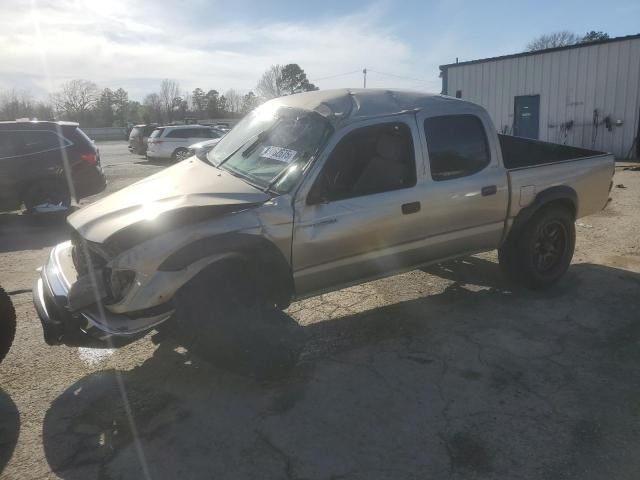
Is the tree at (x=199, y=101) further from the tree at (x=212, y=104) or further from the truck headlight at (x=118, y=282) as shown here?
the truck headlight at (x=118, y=282)

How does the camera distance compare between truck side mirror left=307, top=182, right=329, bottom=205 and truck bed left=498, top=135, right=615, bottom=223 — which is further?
truck bed left=498, top=135, right=615, bottom=223

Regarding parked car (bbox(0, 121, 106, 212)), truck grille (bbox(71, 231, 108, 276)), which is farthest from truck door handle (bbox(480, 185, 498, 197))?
parked car (bbox(0, 121, 106, 212))

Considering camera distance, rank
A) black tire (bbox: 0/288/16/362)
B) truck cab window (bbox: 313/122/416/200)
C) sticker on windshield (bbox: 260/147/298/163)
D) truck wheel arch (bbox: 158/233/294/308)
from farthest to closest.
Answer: sticker on windshield (bbox: 260/147/298/163), truck cab window (bbox: 313/122/416/200), black tire (bbox: 0/288/16/362), truck wheel arch (bbox: 158/233/294/308)

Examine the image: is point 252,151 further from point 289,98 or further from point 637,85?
point 637,85

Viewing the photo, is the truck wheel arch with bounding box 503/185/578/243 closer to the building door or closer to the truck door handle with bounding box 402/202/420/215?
the truck door handle with bounding box 402/202/420/215

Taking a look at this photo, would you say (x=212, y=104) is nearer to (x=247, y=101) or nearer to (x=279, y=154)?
(x=247, y=101)

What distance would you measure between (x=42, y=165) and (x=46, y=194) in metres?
0.53

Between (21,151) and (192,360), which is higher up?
(21,151)

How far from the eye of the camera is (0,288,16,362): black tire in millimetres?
3461

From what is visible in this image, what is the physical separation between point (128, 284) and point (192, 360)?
1.03 meters

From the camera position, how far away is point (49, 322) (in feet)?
10.4

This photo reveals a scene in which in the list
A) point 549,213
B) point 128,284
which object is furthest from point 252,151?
point 549,213

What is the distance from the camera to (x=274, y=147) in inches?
159

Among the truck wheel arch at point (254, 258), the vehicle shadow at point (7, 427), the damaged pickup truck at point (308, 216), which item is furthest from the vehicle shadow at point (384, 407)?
the damaged pickup truck at point (308, 216)
